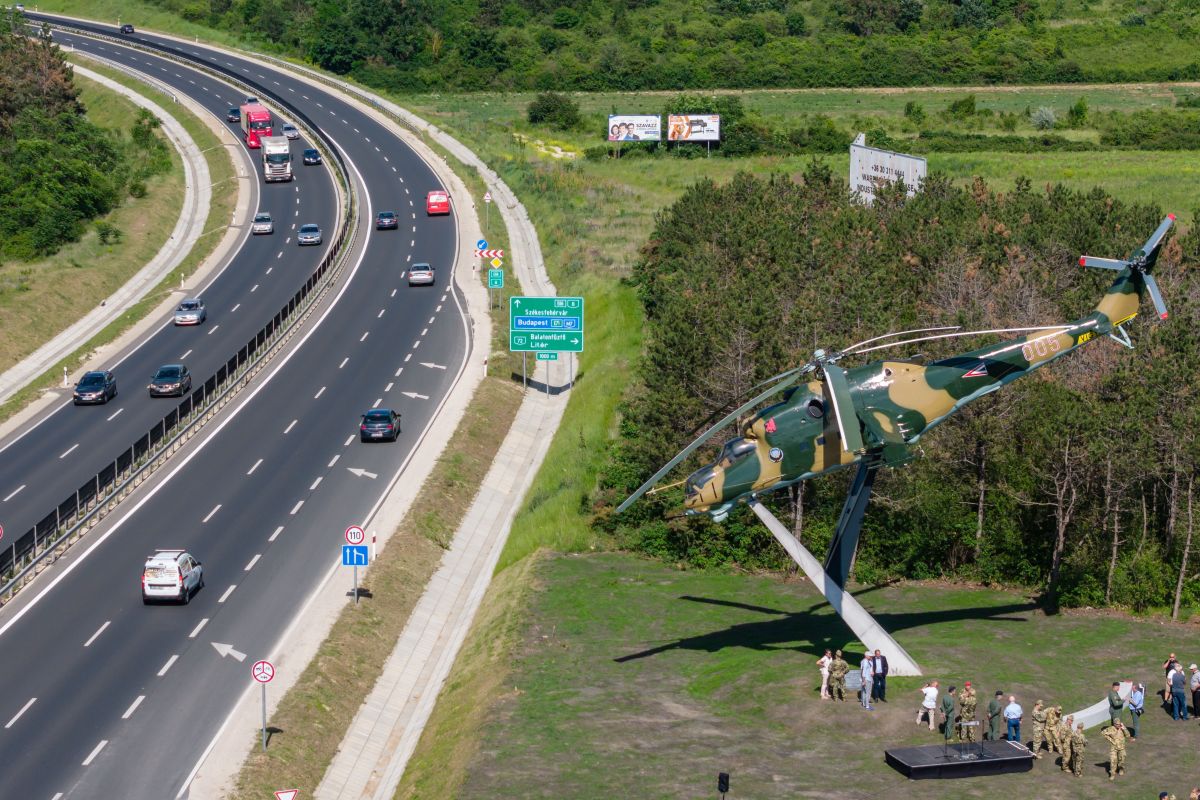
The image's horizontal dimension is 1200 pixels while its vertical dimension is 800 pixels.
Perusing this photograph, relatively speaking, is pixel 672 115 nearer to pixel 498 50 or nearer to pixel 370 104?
pixel 370 104

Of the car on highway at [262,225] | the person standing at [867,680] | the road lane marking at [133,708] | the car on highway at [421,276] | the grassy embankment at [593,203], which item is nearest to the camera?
the person standing at [867,680]

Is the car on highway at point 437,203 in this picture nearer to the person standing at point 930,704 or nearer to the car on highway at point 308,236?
the car on highway at point 308,236

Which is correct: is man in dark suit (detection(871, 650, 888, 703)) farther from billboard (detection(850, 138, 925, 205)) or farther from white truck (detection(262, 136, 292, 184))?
white truck (detection(262, 136, 292, 184))

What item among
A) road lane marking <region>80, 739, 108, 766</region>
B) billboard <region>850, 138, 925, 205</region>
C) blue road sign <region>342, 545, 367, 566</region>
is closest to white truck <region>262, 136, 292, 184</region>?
billboard <region>850, 138, 925, 205</region>

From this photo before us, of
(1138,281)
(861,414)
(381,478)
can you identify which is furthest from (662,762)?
(381,478)

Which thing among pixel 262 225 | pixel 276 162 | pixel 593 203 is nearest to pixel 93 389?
pixel 262 225

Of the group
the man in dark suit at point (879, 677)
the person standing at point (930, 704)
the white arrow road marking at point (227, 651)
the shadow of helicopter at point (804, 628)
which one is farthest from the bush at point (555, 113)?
the person standing at point (930, 704)
